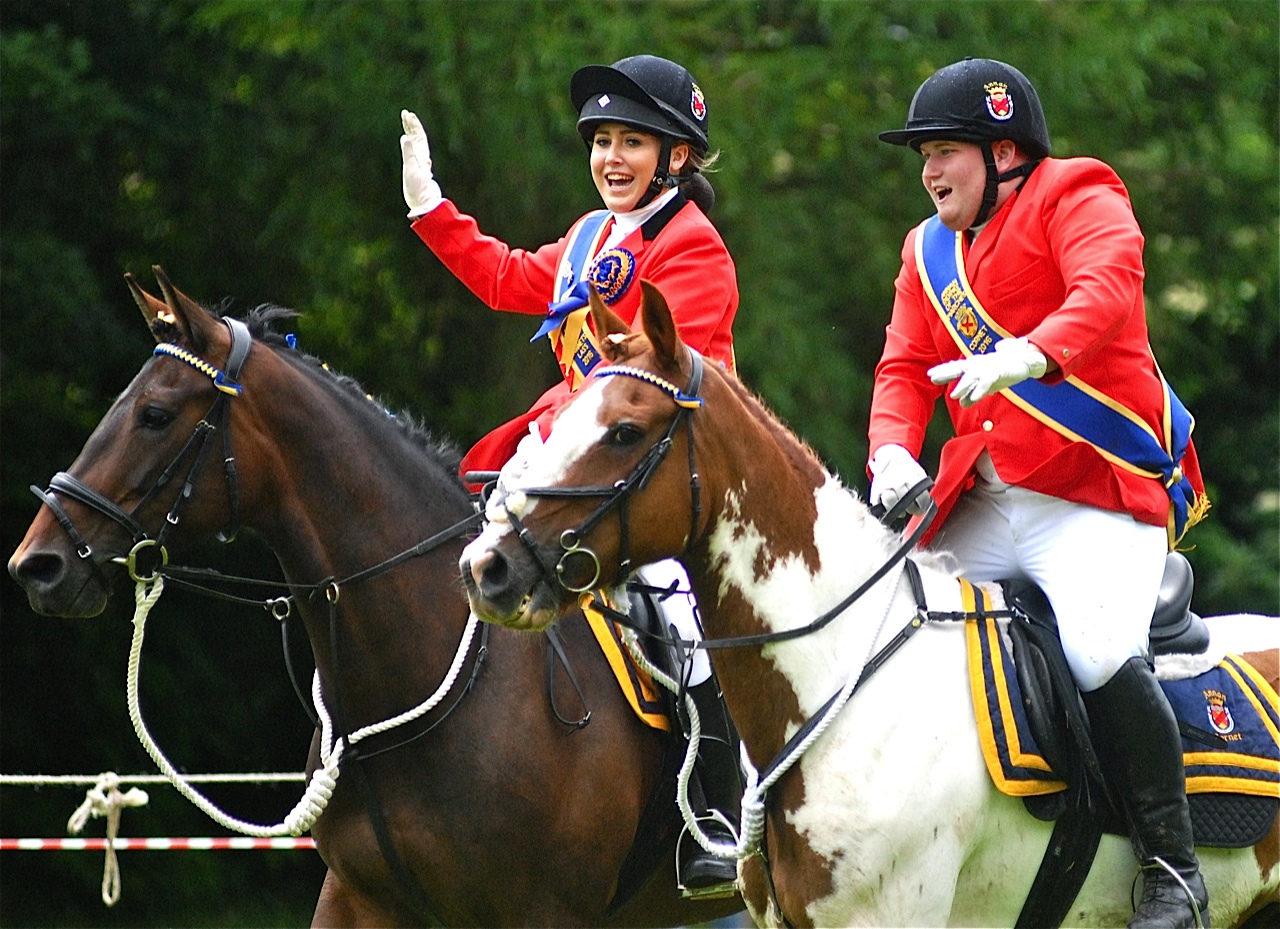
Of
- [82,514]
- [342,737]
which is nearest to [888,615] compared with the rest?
[342,737]

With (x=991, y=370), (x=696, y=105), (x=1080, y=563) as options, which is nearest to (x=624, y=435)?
(x=991, y=370)

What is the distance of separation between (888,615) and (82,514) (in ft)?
7.41

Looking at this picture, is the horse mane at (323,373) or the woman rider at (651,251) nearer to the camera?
the horse mane at (323,373)

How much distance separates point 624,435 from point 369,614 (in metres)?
1.52

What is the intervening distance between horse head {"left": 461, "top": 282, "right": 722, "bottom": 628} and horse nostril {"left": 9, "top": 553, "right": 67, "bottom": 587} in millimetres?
1488

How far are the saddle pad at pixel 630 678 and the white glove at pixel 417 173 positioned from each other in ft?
5.40

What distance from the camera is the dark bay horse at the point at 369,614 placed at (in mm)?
4789

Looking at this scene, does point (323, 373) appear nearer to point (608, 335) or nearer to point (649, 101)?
point (649, 101)

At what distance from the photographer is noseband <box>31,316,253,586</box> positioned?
4.72 m

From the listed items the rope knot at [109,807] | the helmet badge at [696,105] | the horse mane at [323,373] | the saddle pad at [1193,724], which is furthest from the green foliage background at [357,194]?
the saddle pad at [1193,724]

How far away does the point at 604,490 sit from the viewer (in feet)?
12.4

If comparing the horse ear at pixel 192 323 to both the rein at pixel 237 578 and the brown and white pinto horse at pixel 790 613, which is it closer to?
the rein at pixel 237 578

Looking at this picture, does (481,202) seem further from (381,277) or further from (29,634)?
(29,634)

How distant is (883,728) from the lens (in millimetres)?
4121
